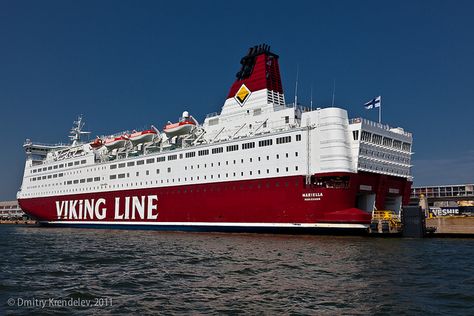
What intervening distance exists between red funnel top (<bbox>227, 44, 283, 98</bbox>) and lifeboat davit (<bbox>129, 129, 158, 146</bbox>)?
10.2 meters

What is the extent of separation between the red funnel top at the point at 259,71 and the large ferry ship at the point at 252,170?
0.10 metres

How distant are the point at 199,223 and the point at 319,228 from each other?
11.0 metres

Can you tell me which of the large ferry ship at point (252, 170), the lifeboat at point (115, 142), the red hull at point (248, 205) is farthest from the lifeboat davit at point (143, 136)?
the red hull at point (248, 205)

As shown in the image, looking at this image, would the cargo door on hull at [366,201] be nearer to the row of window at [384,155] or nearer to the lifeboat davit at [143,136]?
the row of window at [384,155]

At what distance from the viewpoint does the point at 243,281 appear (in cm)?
1331

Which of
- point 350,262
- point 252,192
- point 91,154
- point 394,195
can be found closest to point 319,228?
point 252,192

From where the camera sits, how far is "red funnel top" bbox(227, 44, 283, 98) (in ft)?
112

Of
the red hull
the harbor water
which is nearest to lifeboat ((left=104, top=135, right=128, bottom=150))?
the red hull

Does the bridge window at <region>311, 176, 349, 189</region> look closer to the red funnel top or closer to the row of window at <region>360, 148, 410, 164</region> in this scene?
the row of window at <region>360, 148, 410, 164</region>

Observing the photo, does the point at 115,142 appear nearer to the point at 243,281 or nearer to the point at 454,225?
the point at 454,225

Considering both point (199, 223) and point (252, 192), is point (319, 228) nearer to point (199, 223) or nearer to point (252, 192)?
point (252, 192)

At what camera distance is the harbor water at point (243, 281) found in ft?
34.0

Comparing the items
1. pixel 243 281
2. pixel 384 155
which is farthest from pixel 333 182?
pixel 243 281

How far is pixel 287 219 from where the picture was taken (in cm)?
2841
